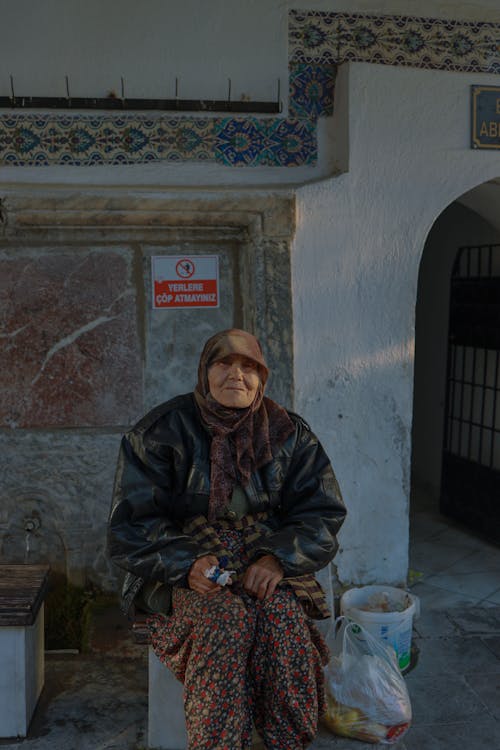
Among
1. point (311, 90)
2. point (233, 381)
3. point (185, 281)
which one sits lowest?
point (233, 381)

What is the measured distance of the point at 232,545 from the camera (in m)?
2.60

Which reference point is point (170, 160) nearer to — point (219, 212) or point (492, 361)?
point (219, 212)

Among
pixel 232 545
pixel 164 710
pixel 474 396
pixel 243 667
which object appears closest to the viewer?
pixel 243 667

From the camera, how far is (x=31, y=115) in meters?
3.46

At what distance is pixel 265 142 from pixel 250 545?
2004mm

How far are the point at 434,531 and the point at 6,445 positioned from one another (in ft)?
9.96

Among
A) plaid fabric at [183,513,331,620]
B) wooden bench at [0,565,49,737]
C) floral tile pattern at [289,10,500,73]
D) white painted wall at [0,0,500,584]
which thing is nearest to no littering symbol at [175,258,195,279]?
white painted wall at [0,0,500,584]

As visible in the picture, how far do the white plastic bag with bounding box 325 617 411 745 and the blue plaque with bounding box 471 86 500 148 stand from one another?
7.95 feet

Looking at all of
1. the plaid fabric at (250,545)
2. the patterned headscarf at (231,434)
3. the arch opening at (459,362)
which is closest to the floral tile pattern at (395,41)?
the arch opening at (459,362)

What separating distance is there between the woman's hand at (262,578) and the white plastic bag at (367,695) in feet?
2.24

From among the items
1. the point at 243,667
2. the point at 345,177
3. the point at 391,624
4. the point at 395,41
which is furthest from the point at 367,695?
the point at 395,41

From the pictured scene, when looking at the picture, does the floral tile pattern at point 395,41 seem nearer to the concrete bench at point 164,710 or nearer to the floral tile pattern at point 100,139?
the floral tile pattern at point 100,139

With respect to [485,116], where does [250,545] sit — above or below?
below

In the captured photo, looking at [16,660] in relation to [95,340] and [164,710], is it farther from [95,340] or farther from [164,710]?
[95,340]
